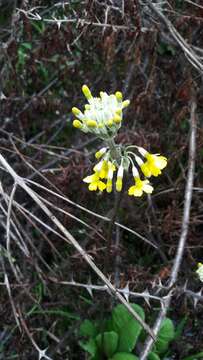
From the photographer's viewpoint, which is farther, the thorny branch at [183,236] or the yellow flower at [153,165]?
the thorny branch at [183,236]

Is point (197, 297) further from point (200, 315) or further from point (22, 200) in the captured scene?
point (22, 200)

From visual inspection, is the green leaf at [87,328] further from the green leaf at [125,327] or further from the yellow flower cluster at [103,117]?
the yellow flower cluster at [103,117]

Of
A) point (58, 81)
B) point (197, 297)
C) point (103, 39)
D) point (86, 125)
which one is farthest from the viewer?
point (58, 81)

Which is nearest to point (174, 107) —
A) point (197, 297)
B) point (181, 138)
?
point (181, 138)

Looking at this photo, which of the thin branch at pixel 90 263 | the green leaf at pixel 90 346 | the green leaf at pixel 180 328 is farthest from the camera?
the green leaf at pixel 180 328

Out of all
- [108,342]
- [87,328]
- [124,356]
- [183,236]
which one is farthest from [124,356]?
[183,236]

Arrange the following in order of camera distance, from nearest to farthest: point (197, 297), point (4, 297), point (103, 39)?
point (197, 297) → point (4, 297) → point (103, 39)

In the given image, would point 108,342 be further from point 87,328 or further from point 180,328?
point 180,328

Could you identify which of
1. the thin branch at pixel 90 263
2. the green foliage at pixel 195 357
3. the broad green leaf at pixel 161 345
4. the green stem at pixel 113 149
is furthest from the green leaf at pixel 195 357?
the green stem at pixel 113 149
